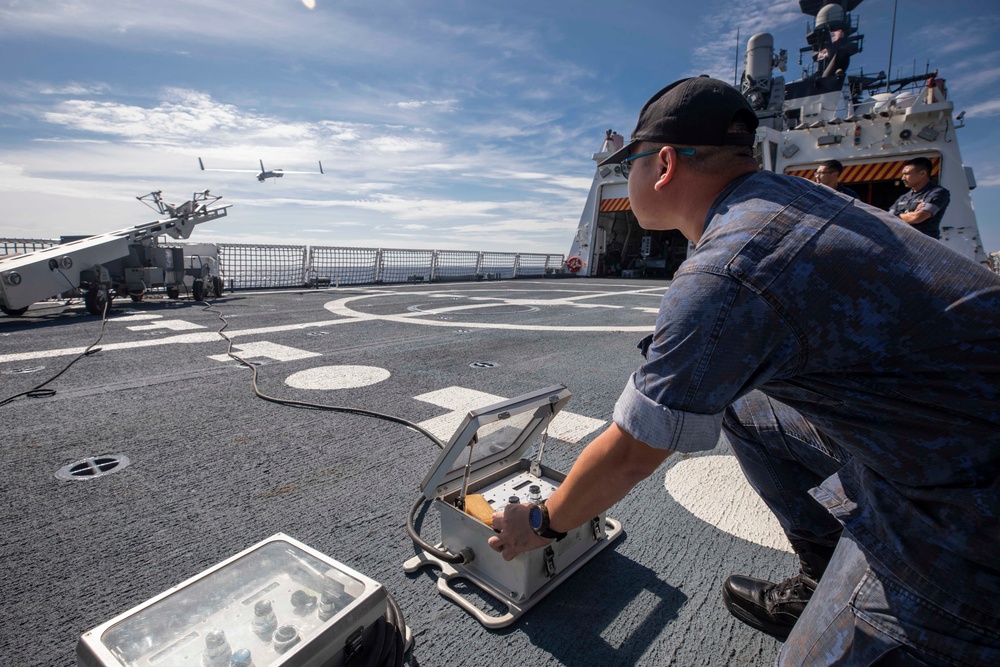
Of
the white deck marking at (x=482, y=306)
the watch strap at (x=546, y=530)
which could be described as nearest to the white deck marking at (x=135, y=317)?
the white deck marking at (x=482, y=306)

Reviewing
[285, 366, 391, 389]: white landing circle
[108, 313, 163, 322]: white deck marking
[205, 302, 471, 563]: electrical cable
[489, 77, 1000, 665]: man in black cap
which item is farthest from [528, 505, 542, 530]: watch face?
[108, 313, 163, 322]: white deck marking

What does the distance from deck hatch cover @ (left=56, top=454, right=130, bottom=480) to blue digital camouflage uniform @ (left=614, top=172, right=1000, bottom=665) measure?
2685 millimetres

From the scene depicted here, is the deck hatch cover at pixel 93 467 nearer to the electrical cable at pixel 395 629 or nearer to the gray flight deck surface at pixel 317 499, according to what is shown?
the gray flight deck surface at pixel 317 499

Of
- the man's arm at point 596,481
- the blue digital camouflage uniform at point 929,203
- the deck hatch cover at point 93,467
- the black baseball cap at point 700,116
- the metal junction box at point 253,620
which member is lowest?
the deck hatch cover at point 93,467

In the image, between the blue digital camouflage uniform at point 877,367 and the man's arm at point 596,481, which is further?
the man's arm at point 596,481

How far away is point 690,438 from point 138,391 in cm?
421

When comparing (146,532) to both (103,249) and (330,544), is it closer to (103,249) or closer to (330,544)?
(330,544)

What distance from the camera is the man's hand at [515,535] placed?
1425 mm

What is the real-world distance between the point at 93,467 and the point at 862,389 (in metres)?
3.23

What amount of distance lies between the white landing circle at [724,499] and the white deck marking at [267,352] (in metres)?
3.90

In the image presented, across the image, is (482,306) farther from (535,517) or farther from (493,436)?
(535,517)

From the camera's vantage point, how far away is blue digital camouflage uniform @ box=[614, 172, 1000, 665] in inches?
36.9

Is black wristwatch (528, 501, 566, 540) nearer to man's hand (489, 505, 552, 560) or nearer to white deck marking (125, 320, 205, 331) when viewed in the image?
man's hand (489, 505, 552, 560)

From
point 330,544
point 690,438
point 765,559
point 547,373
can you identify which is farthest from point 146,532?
point 547,373
